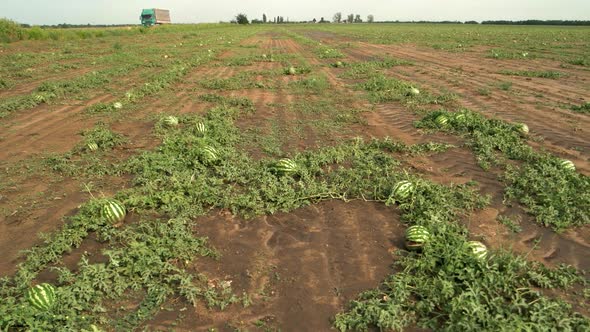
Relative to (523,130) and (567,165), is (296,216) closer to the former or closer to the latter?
(567,165)

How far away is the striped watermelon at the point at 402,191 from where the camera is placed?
188 inches

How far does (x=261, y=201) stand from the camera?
4.78m

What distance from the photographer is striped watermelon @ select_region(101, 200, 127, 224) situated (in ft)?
13.8

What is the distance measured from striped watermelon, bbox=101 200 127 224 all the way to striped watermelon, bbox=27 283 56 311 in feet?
3.87

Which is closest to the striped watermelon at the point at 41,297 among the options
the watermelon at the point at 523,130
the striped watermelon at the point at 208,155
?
the striped watermelon at the point at 208,155

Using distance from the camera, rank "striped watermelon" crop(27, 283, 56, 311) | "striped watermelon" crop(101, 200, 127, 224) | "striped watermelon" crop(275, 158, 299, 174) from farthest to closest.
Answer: "striped watermelon" crop(275, 158, 299, 174)
"striped watermelon" crop(101, 200, 127, 224)
"striped watermelon" crop(27, 283, 56, 311)

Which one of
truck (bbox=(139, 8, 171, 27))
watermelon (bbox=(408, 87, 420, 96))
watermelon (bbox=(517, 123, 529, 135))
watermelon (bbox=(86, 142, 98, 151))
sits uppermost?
truck (bbox=(139, 8, 171, 27))

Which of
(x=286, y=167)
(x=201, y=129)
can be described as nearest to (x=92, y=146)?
(x=201, y=129)

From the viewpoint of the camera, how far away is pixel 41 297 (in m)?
3.03

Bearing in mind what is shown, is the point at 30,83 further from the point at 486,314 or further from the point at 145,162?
the point at 486,314

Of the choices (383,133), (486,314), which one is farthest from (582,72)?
(486,314)

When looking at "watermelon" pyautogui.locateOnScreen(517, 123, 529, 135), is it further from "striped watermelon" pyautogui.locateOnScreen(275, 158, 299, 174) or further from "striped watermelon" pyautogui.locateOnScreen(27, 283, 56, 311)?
"striped watermelon" pyautogui.locateOnScreen(27, 283, 56, 311)

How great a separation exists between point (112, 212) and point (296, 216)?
2159 mm

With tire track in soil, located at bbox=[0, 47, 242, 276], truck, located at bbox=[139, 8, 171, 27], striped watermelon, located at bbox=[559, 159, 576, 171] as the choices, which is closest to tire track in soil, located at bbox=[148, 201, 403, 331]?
tire track in soil, located at bbox=[0, 47, 242, 276]
